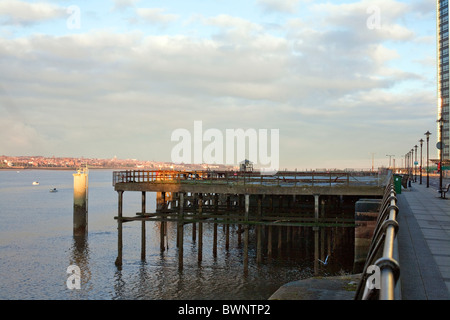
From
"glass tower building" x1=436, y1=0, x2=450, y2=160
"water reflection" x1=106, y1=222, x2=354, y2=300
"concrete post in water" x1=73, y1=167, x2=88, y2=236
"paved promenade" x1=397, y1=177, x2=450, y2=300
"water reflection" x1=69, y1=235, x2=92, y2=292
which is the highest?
"glass tower building" x1=436, y1=0, x2=450, y2=160

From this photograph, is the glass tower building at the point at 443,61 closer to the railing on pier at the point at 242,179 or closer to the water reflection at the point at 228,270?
the water reflection at the point at 228,270

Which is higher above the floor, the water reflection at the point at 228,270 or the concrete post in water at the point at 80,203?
the concrete post in water at the point at 80,203

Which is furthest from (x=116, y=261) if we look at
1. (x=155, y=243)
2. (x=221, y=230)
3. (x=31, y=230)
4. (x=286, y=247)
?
(x=31, y=230)

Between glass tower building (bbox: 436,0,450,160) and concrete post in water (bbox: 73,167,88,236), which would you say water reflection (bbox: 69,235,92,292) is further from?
glass tower building (bbox: 436,0,450,160)

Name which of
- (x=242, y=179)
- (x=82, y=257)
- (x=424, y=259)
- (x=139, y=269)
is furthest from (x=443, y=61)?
(x=424, y=259)

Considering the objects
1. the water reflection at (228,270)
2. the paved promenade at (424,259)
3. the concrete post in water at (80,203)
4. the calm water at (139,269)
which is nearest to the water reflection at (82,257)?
the calm water at (139,269)

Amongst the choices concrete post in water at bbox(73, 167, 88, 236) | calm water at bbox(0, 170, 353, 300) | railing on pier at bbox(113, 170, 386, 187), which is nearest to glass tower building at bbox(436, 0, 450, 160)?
calm water at bbox(0, 170, 353, 300)

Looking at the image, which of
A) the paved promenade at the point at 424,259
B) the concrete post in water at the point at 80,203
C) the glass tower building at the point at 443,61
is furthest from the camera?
the glass tower building at the point at 443,61

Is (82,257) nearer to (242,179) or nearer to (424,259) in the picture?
(242,179)

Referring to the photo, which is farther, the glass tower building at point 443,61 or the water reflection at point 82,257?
the glass tower building at point 443,61

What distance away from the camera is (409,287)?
666 centimetres
